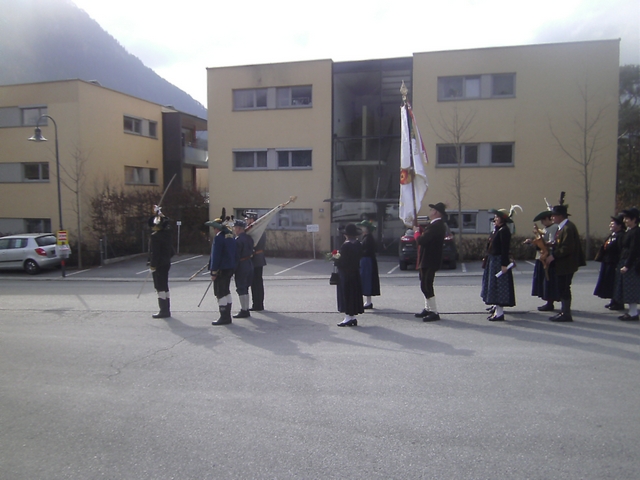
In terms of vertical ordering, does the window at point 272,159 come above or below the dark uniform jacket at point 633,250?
above

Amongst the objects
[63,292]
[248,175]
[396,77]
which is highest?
[396,77]

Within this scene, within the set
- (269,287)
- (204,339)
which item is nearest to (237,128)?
(269,287)

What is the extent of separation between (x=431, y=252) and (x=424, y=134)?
50.5 feet

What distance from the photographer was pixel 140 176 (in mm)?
31547

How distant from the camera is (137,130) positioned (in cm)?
3123

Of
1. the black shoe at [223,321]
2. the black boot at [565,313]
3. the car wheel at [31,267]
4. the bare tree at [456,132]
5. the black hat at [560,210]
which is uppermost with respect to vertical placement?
the bare tree at [456,132]

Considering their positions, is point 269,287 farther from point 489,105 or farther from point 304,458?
point 489,105

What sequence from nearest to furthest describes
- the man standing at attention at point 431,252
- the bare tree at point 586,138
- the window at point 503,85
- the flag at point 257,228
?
1. the man standing at attention at point 431,252
2. the flag at point 257,228
3. the bare tree at point 586,138
4. the window at point 503,85

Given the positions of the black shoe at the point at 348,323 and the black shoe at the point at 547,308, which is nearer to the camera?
the black shoe at the point at 348,323

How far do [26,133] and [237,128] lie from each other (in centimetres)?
1104

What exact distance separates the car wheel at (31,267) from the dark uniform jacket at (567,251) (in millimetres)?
18816

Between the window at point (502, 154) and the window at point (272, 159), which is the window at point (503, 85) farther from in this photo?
the window at point (272, 159)

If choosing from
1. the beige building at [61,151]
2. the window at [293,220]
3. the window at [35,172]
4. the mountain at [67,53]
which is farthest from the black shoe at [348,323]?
the mountain at [67,53]

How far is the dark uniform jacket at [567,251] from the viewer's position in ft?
27.4
